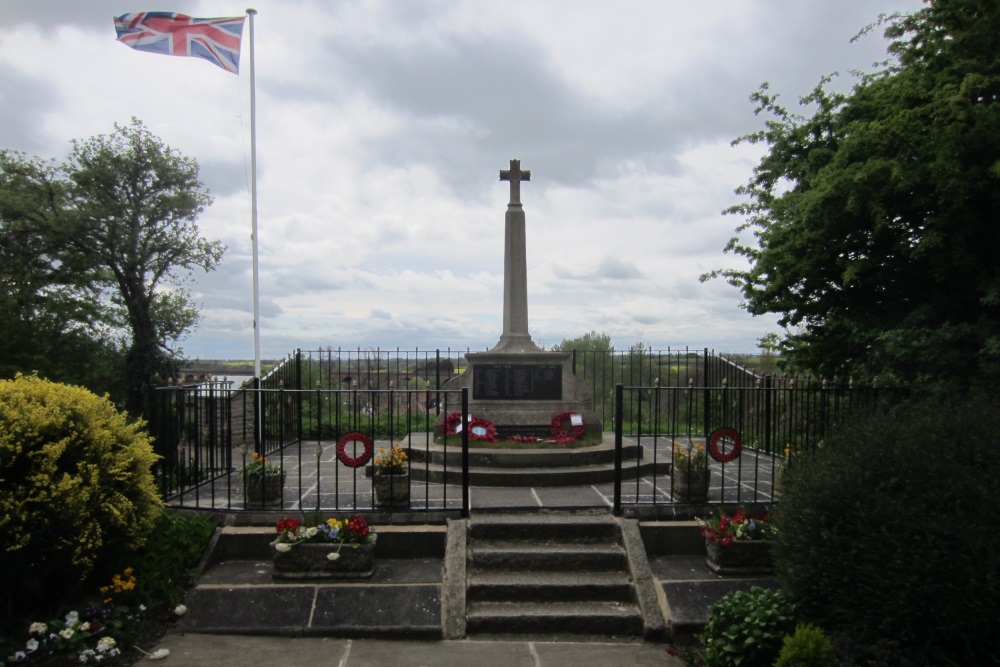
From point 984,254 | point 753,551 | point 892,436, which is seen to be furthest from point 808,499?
point 984,254

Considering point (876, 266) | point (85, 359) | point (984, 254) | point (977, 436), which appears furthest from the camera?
point (85, 359)

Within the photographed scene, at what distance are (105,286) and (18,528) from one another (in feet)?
59.2

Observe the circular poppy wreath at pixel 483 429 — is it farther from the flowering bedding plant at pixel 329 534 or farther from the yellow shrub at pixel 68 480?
the yellow shrub at pixel 68 480

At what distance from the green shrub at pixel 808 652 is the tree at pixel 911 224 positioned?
3.98m

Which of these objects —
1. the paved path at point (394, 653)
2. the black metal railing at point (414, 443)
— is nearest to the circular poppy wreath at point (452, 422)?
the black metal railing at point (414, 443)

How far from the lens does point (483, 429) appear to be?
950 cm

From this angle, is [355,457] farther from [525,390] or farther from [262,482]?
[525,390]

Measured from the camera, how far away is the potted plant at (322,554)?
581 cm

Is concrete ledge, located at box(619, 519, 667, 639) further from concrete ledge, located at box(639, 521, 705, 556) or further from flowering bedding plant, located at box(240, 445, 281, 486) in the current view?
flowering bedding plant, located at box(240, 445, 281, 486)

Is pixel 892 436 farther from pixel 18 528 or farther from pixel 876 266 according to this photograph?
pixel 18 528

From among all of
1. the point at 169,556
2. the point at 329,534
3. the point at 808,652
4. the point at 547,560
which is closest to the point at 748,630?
the point at 808,652

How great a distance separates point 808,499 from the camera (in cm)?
460

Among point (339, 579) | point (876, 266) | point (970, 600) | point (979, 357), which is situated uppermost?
point (876, 266)

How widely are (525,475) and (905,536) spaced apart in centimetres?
463
